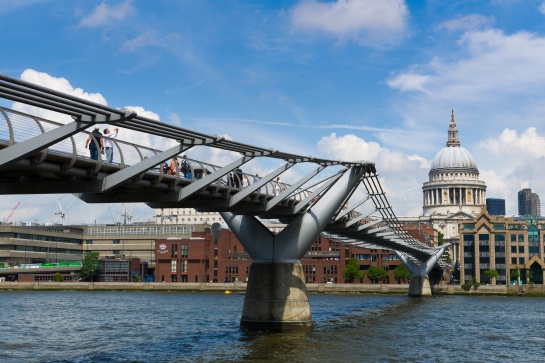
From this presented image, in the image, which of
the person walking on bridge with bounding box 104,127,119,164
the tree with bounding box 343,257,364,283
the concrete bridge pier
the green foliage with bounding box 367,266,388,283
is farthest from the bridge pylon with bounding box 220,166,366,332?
the green foliage with bounding box 367,266,388,283

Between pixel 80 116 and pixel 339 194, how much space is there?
2730cm

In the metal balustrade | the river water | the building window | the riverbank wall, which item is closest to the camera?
the metal balustrade

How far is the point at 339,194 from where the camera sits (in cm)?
4769

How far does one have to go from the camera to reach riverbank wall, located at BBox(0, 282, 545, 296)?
121500mm

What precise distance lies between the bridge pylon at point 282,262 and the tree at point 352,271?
88.6 metres

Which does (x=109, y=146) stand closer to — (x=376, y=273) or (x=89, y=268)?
(x=376, y=273)

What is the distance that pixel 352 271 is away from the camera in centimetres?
13538

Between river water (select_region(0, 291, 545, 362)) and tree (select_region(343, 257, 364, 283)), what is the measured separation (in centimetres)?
6588

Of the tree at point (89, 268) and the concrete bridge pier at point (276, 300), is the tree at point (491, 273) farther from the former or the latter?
the concrete bridge pier at point (276, 300)

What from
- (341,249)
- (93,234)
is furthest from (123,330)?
(93,234)

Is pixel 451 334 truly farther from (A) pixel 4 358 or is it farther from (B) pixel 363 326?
(A) pixel 4 358

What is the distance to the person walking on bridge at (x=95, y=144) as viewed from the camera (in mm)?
25969

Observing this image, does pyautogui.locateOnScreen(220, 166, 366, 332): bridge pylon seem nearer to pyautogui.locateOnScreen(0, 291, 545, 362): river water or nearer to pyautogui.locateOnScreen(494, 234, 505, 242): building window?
pyautogui.locateOnScreen(0, 291, 545, 362): river water

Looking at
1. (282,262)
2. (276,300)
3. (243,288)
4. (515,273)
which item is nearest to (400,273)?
(515,273)
